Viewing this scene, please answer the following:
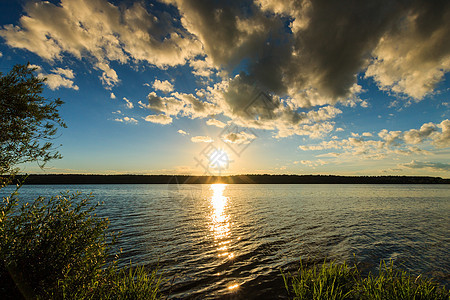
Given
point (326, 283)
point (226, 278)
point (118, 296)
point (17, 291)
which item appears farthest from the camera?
point (226, 278)

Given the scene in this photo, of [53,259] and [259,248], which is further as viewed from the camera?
[259,248]

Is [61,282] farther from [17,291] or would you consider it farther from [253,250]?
[253,250]

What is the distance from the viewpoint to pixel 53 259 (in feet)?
20.5

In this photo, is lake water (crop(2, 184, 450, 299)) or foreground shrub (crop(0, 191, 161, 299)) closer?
foreground shrub (crop(0, 191, 161, 299))

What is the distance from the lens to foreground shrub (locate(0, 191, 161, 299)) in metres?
5.65

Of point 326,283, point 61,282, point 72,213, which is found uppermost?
point 72,213

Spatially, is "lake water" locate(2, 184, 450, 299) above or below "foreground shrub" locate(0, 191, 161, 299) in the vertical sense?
below

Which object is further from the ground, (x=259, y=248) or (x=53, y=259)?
(x=53, y=259)

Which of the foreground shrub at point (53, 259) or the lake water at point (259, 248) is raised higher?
the foreground shrub at point (53, 259)

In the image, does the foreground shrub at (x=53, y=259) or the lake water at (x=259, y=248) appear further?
the lake water at (x=259, y=248)

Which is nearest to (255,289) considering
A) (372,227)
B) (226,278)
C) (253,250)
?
(226,278)

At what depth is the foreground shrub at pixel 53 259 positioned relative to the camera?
565 centimetres

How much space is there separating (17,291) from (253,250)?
13809mm

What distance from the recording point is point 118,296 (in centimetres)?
653
